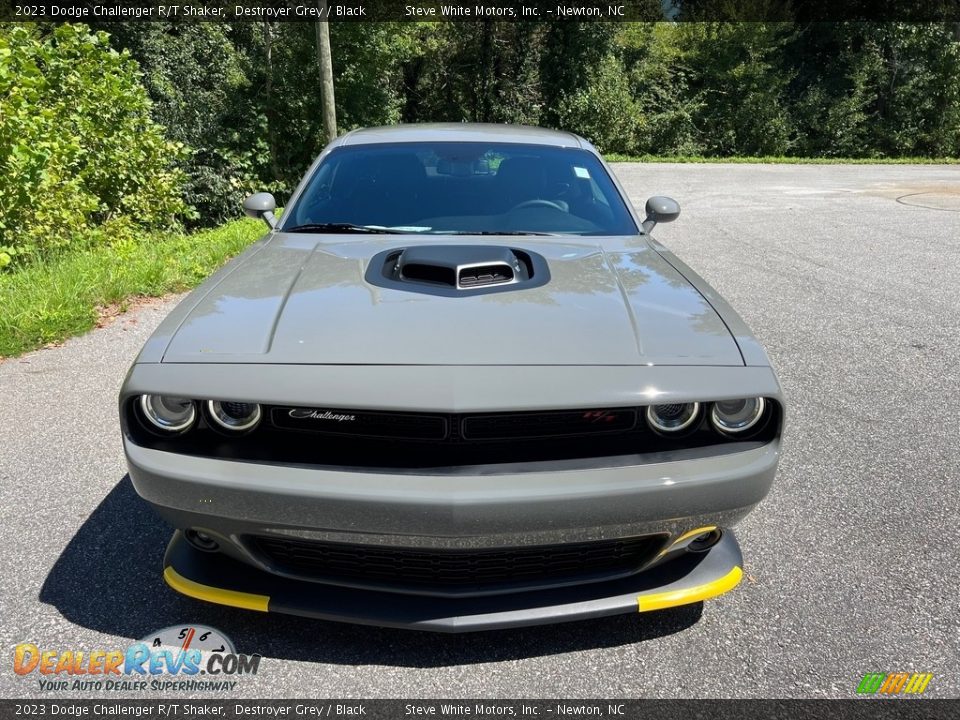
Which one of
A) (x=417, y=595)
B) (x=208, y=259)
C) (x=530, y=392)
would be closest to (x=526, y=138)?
(x=530, y=392)

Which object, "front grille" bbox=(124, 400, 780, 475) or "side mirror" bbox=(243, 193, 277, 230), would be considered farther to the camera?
"side mirror" bbox=(243, 193, 277, 230)

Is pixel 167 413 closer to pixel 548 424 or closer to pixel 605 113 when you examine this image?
pixel 548 424

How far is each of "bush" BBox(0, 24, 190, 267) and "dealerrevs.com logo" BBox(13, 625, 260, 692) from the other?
467cm

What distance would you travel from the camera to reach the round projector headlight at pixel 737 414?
201 cm

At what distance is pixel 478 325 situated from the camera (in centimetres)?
208

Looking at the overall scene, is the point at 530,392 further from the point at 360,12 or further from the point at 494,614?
the point at 360,12

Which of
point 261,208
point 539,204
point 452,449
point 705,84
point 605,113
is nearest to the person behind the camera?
point 452,449

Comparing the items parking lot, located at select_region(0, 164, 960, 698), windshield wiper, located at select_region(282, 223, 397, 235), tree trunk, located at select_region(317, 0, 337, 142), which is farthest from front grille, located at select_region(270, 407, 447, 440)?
tree trunk, located at select_region(317, 0, 337, 142)

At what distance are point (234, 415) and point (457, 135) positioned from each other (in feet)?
7.43

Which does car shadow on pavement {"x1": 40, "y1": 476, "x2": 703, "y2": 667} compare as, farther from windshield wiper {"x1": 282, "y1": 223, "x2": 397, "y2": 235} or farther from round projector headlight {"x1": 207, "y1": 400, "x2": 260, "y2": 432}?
windshield wiper {"x1": 282, "y1": 223, "x2": 397, "y2": 235}

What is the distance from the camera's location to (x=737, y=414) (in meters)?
2.02

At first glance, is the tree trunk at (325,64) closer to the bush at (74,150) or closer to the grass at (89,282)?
the bush at (74,150)

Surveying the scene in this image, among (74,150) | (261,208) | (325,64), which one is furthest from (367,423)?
(325,64)

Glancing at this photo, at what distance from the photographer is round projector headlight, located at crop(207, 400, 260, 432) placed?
194cm
